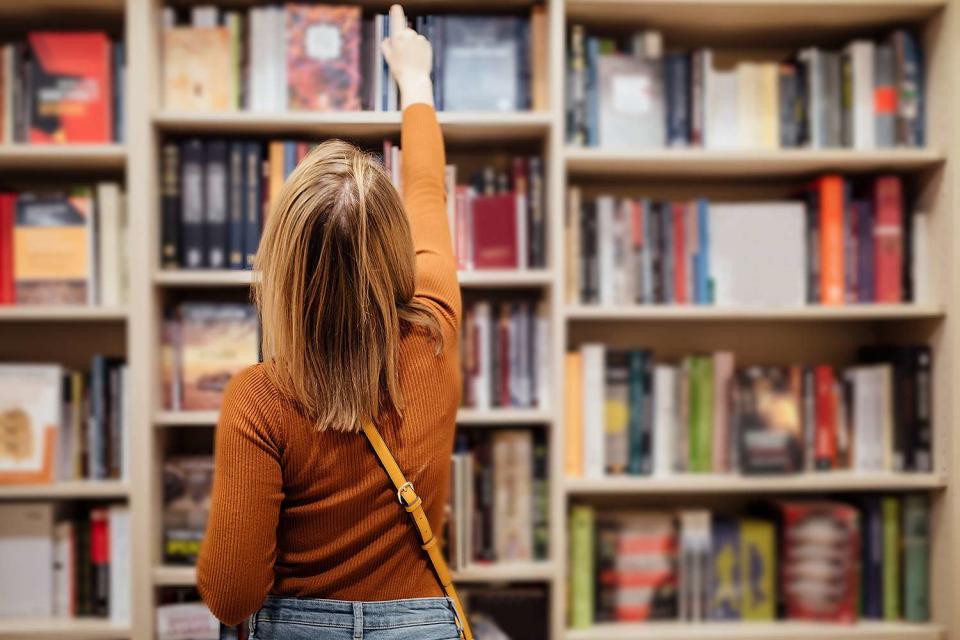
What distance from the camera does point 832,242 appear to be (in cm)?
168

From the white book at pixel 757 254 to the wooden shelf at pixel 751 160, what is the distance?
10cm

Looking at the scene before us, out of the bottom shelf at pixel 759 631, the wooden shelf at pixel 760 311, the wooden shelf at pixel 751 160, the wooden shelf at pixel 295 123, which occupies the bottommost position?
the bottom shelf at pixel 759 631

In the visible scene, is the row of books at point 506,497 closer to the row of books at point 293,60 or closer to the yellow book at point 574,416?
the yellow book at point 574,416

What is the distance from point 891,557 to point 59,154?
6.92ft

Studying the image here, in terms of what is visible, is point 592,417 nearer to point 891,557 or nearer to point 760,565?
point 760,565

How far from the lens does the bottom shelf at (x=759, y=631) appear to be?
1613 mm

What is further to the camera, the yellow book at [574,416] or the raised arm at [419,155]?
the yellow book at [574,416]

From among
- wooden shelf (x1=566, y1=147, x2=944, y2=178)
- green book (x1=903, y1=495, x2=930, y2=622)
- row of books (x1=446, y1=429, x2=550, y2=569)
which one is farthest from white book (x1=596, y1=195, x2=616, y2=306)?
green book (x1=903, y1=495, x2=930, y2=622)

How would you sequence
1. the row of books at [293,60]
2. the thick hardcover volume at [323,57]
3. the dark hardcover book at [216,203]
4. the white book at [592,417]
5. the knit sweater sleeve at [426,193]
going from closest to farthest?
1. the knit sweater sleeve at [426,193]
2. the thick hardcover volume at [323,57]
3. the row of books at [293,60]
4. the dark hardcover book at [216,203]
5. the white book at [592,417]

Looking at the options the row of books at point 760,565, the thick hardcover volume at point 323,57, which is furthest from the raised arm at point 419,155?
the row of books at point 760,565

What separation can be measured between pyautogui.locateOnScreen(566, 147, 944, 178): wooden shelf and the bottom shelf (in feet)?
3.51

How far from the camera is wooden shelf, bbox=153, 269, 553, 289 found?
1.51 meters

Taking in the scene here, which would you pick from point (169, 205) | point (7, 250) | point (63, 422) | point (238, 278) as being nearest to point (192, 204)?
point (169, 205)

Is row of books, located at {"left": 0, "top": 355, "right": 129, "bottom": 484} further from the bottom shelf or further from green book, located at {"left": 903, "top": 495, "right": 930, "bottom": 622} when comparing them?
green book, located at {"left": 903, "top": 495, "right": 930, "bottom": 622}
